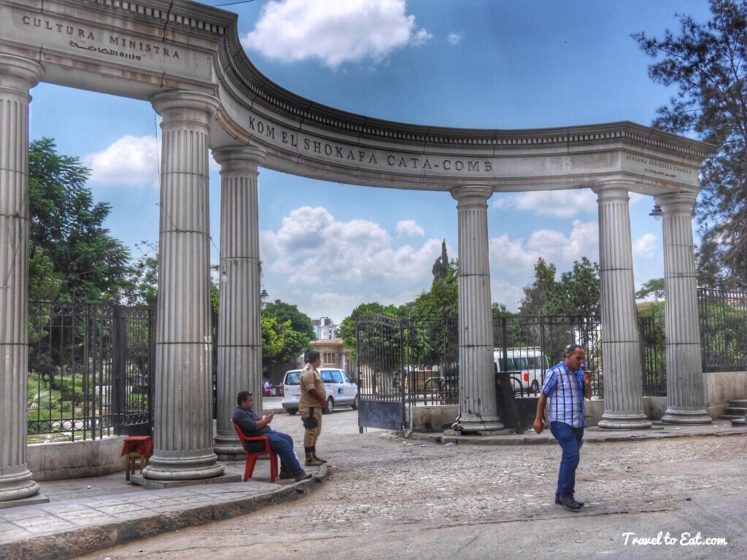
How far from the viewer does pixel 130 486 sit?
888 cm

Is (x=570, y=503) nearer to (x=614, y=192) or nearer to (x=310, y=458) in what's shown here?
(x=310, y=458)

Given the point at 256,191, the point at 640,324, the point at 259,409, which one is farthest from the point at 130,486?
the point at 640,324

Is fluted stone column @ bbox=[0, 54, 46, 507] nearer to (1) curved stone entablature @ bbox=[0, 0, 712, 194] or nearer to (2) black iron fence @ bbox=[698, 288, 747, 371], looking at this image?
(1) curved stone entablature @ bbox=[0, 0, 712, 194]

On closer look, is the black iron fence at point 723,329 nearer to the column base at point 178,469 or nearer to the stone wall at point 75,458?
the column base at point 178,469

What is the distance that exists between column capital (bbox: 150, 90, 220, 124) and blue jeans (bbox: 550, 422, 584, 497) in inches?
219

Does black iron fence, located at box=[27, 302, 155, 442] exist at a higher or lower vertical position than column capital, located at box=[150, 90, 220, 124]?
lower

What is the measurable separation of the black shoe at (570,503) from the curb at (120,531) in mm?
3111

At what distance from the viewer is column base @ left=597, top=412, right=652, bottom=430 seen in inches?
552

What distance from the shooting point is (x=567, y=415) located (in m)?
7.40

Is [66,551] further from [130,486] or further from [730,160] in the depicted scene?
[730,160]

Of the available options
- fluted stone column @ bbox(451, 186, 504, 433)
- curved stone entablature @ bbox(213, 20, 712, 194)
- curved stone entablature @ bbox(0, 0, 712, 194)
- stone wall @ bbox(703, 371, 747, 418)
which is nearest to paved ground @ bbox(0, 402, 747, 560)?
fluted stone column @ bbox(451, 186, 504, 433)

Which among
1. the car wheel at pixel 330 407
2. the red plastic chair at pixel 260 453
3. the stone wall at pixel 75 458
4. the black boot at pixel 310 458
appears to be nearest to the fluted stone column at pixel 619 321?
the black boot at pixel 310 458

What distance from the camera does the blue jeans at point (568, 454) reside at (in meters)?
7.23

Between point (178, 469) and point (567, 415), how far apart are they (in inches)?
177
